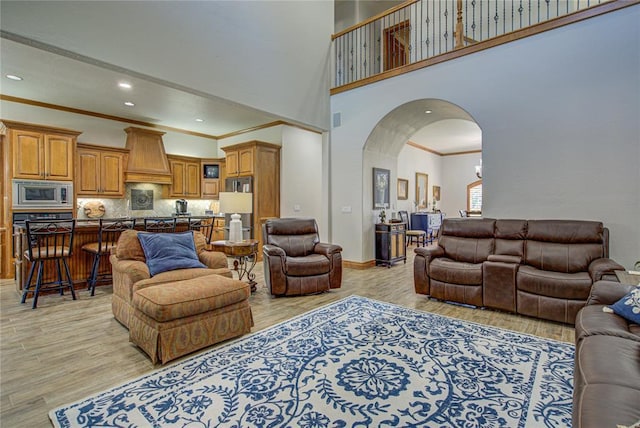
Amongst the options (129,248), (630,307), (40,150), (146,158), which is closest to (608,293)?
(630,307)

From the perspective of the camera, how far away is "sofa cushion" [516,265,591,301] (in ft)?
10.1

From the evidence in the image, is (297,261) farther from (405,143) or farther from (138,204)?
(138,204)

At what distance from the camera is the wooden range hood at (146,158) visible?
7016 millimetres

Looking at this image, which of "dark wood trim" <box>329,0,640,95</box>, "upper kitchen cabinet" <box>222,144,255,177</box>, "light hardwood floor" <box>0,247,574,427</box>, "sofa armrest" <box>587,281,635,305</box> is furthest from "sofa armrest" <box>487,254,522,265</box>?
"upper kitchen cabinet" <box>222,144,255,177</box>

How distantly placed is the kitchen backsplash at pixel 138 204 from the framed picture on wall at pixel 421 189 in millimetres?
6856

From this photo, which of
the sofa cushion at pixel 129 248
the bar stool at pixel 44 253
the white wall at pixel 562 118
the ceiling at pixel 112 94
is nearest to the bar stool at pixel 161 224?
the bar stool at pixel 44 253

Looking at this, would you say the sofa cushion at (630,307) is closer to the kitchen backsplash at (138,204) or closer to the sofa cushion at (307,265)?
the sofa cushion at (307,265)

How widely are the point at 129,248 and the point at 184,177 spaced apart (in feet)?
16.9

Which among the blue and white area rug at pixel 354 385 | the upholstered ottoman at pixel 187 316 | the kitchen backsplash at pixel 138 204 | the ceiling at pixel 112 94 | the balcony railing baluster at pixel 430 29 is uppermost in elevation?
the balcony railing baluster at pixel 430 29

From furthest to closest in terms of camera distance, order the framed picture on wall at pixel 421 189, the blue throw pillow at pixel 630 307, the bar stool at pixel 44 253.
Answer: the framed picture on wall at pixel 421 189 < the bar stool at pixel 44 253 < the blue throw pillow at pixel 630 307

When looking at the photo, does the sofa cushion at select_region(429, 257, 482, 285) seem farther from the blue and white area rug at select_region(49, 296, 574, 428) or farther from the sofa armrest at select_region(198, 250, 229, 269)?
the sofa armrest at select_region(198, 250, 229, 269)

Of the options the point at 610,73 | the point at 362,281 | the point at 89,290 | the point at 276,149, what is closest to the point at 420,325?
the point at 362,281

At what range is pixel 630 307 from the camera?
1.99 m

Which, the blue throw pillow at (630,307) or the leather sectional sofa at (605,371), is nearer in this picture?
the leather sectional sofa at (605,371)
